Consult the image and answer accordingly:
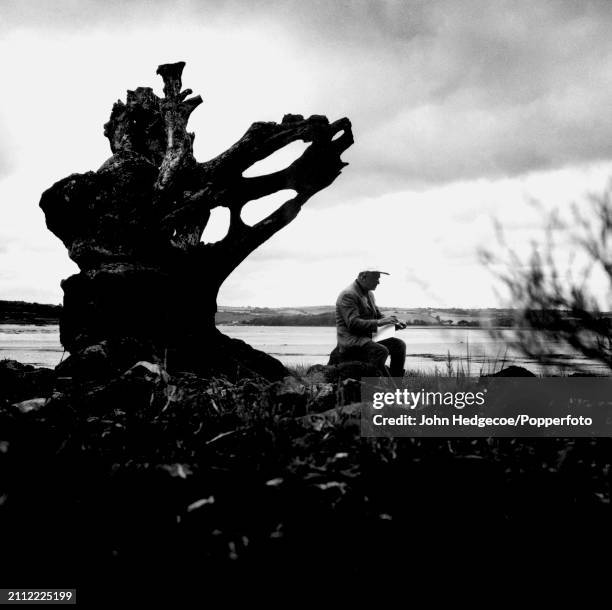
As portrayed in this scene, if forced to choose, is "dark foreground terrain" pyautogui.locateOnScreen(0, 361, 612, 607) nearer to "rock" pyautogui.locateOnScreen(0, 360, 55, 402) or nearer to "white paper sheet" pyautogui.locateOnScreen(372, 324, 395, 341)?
"rock" pyautogui.locateOnScreen(0, 360, 55, 402)

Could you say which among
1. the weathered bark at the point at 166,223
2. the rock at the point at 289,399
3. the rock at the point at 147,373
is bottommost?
the rock at the point at 289,399

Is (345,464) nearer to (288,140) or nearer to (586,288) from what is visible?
(586,288)

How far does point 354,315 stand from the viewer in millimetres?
8508

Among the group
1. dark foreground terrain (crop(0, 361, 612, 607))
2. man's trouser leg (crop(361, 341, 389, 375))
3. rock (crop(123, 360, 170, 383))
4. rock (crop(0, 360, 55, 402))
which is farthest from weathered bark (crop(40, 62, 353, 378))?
dark foreground terrain (crop(0, 361, 612, 607))

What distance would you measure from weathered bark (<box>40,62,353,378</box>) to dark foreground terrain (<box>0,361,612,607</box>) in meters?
6.76

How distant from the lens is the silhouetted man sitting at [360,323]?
332 inches

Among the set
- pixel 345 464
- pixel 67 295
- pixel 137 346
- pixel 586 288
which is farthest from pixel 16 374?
pixel 586 288

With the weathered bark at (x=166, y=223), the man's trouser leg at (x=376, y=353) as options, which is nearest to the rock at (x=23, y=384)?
the weathered bark at (x=166, y=223)

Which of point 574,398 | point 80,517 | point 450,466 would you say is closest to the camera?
point 80,517

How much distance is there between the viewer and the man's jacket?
8.48 m

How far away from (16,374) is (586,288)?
6430mm

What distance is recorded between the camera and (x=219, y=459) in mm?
2957

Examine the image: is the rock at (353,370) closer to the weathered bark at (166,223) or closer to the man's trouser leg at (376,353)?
the man's trouser leg at (376,353)

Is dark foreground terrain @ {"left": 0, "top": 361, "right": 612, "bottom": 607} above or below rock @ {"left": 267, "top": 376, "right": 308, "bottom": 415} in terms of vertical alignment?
below
